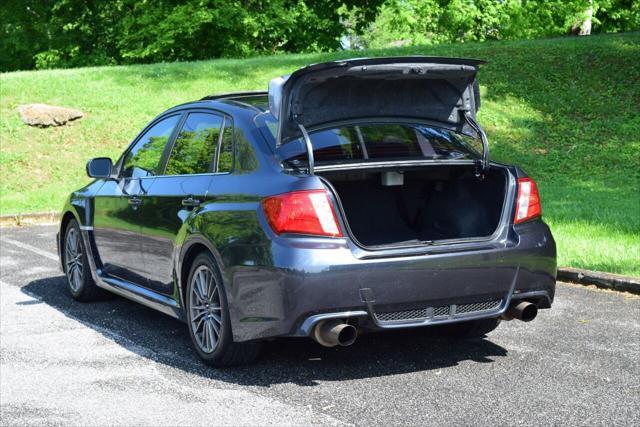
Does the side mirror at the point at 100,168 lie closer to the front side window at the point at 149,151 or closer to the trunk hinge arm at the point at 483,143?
the front side window at the point at 149,151

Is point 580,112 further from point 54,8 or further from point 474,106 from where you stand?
point 54,8

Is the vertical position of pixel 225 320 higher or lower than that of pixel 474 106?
lower

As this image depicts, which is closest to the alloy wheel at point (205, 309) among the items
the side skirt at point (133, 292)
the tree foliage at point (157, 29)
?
the side skirt at point (133, 292)

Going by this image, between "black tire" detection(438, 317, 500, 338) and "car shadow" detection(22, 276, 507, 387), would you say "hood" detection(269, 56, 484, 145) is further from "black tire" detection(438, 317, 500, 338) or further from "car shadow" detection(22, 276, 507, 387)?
"car shadow" detection(22, 276, 507, 387)

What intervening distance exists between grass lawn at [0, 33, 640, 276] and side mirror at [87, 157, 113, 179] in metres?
6.08

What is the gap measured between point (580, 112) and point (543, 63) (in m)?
3.25

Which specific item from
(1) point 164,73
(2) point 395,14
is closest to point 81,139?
(1) point 164,73

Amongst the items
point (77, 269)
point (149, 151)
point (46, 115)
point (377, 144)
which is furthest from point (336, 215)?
point (46, 115)

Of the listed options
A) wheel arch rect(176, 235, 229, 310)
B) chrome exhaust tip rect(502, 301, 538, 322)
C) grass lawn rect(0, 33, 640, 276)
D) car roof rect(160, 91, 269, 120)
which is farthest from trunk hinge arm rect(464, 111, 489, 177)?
grass lawn rect(0, 33, 640, 276)

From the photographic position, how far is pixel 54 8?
1565 inches

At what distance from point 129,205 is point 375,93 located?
2187 millimetres

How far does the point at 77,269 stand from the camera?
8.98 metres

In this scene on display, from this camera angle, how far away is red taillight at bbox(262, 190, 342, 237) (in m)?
5.93

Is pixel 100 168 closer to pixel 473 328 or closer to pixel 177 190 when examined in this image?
pixel 177 190
